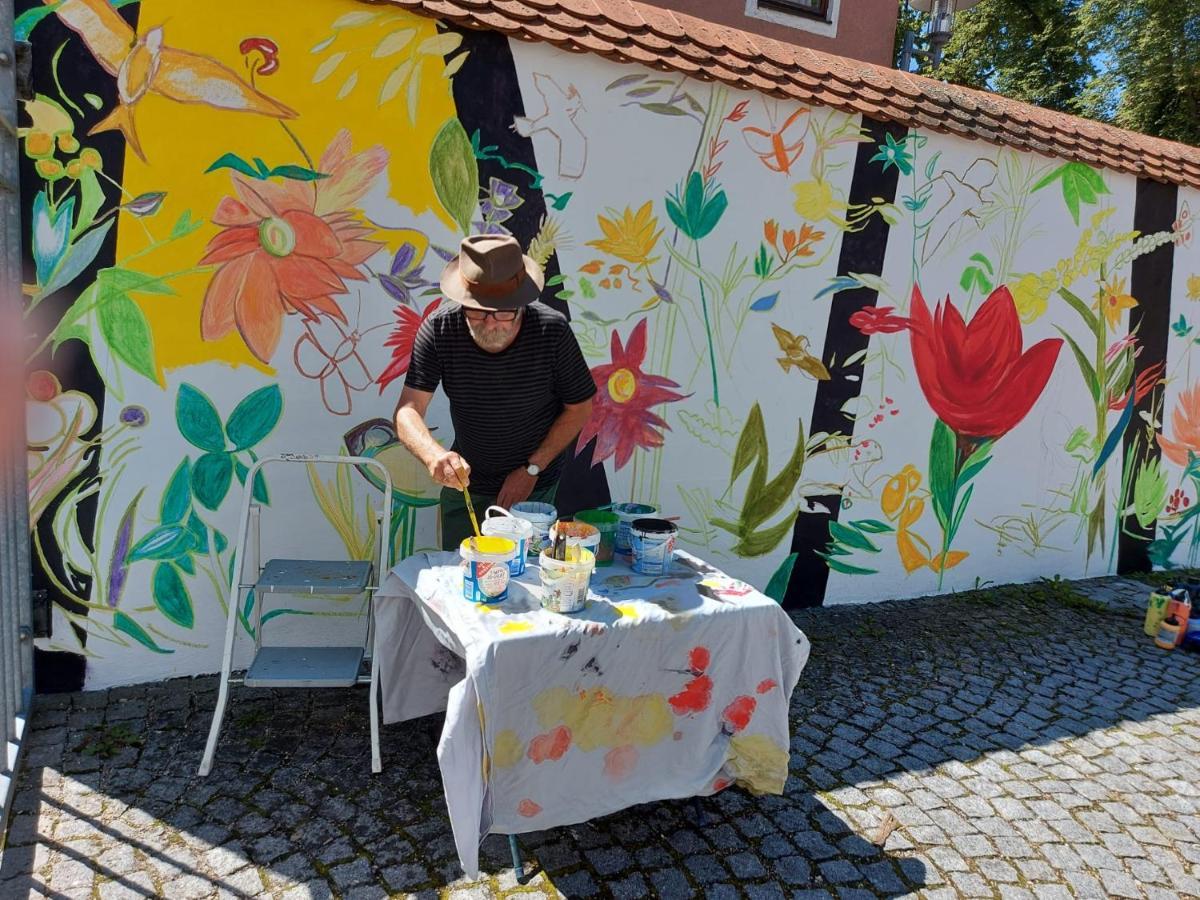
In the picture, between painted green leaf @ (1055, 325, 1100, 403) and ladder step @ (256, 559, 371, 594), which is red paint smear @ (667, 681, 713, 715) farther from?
painted green leaf @ (1055, 325, 1100, 403)

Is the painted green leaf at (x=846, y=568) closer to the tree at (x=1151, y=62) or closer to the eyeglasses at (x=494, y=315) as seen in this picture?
the eyeglasses at (x=494, y=315)

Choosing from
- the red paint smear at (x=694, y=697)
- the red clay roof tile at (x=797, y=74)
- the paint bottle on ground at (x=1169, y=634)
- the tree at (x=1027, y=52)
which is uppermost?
the tree at (x=1027, y=52)

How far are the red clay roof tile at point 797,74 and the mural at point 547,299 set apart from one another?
4.3 inches

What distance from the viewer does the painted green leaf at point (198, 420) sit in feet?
11.1

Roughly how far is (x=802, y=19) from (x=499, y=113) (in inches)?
292

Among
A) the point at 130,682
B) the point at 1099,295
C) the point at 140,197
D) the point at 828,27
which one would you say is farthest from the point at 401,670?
the point at 828,27

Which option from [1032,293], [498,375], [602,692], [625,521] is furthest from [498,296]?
[1032,293]

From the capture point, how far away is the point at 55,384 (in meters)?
3.19

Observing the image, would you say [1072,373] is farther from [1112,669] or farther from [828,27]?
[828,27]

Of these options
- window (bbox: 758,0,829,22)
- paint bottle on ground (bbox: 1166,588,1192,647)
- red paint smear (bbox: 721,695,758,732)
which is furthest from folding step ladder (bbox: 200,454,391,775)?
window (bbox: 758,0,829,22)

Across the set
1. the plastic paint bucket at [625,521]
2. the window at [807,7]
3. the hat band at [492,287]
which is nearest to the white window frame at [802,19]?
the window at [807,7]

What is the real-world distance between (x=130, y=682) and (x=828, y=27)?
990 centimetres

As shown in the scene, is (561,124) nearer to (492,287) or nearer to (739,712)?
(492,287)

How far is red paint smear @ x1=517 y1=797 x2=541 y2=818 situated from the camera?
2.42 m
